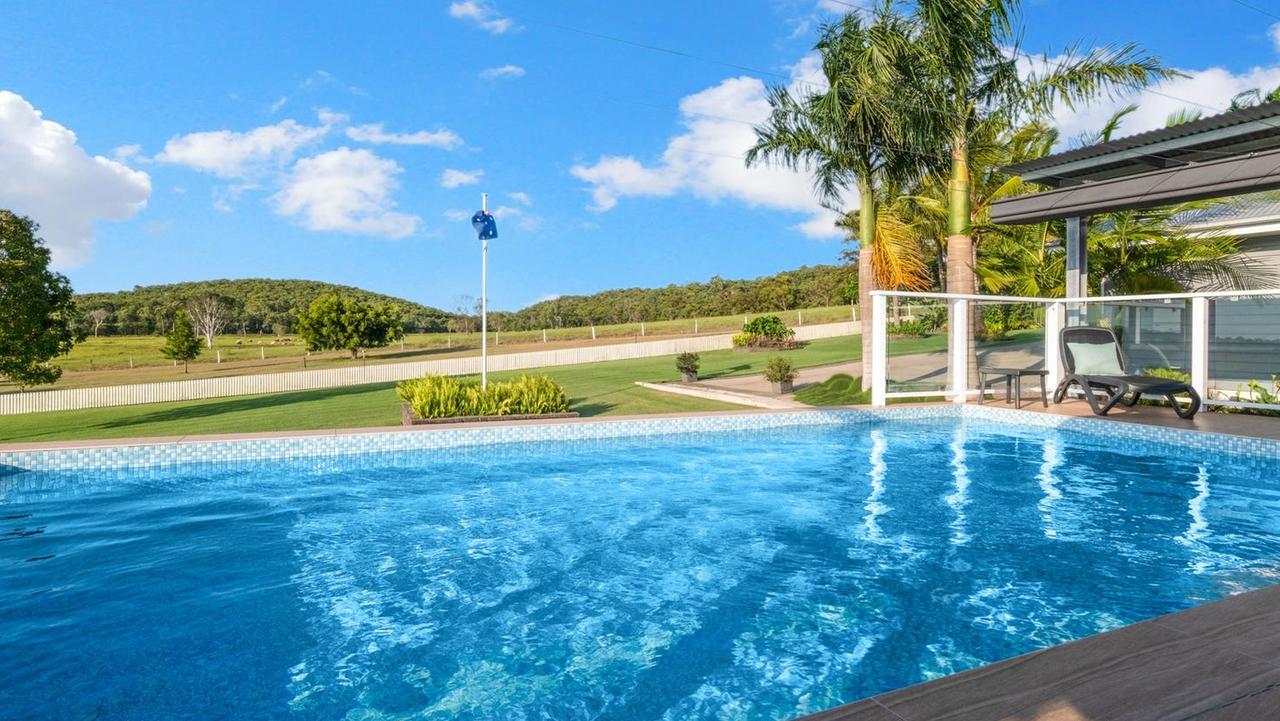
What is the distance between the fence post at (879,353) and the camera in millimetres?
11367

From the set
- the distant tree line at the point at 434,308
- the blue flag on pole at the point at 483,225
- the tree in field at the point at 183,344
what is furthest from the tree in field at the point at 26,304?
the distant tree line at the point at 434,308

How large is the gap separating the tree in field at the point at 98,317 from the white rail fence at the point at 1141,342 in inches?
2882

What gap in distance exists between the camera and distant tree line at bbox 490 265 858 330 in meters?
61.7

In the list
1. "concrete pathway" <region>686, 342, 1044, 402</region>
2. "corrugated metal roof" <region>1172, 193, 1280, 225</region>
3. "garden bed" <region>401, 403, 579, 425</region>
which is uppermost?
"corrugated metal roof" <region>1172, 193, 1280, 225</region>

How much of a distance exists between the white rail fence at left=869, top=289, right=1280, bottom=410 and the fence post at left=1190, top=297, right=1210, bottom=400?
11 mm

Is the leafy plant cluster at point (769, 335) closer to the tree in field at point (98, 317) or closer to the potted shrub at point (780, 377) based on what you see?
the potted shrub at point (780, 377)

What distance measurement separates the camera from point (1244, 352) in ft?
31.9

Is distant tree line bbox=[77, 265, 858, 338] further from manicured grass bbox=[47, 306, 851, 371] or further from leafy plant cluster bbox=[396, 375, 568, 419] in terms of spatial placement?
leafy plant cluster bbox=[396, 375, 568, 419]

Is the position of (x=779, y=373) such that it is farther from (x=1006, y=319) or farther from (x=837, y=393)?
(x=1006, y=319)

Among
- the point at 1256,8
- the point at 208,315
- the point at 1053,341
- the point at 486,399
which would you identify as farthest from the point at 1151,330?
the point at 208,315

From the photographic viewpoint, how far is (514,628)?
4199 millimetres

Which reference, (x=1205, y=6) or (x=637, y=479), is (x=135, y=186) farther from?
(x=1205, y=6)

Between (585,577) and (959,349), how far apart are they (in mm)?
9208

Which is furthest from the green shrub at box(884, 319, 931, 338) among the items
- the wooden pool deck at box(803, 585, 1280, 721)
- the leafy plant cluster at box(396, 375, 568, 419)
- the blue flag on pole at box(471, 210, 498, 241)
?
the wooden pool deck at box(803, 585, 1280, 721)
